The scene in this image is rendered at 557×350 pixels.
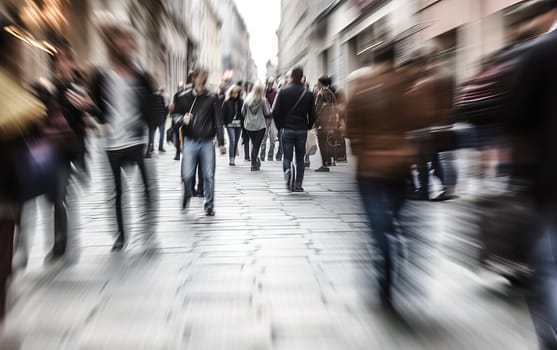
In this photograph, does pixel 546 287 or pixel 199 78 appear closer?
pixel 546 287

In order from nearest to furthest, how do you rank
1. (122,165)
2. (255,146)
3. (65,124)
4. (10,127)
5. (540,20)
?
(540,20)
(10,127)
(65,124)
(122,165)
(255,146)

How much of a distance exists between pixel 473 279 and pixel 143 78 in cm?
296

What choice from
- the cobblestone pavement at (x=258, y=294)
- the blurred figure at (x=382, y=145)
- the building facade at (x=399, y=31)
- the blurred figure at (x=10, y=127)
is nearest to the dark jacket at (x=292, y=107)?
the building facade at (x=399, y=31)

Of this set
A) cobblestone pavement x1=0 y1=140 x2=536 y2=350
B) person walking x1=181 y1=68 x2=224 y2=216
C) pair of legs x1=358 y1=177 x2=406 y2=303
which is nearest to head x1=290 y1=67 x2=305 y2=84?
person walking x1=181 y1=68 x2=224 y2=216

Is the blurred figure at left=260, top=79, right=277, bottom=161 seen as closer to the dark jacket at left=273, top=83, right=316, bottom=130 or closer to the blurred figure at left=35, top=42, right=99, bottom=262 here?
the dark jacket at left=273, top=83, right=316, bottom=130

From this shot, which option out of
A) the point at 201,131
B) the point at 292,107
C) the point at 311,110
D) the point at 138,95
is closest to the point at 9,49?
the point at 138,95

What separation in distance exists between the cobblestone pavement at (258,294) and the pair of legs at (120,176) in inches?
6.5

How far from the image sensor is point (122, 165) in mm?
5887

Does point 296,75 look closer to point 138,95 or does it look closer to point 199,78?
point 199,78

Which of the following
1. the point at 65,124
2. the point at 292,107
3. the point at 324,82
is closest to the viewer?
the point at 65,124

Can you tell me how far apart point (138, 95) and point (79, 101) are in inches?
18.0

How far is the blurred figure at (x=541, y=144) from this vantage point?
2.64m

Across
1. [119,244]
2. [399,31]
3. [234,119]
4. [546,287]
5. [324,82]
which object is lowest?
[119,244]

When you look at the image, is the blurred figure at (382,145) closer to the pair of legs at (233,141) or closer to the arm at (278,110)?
the arm at (278,110)
